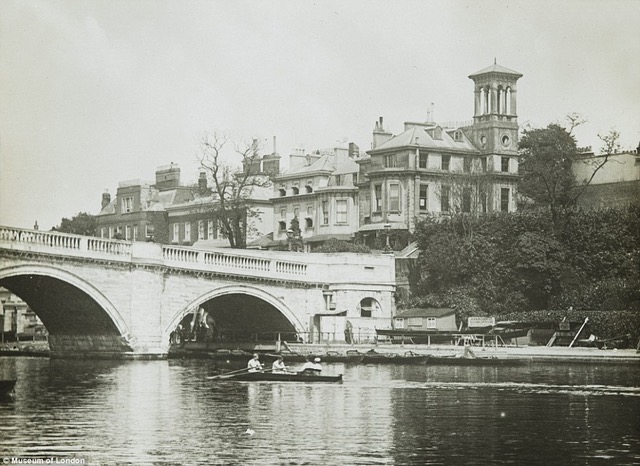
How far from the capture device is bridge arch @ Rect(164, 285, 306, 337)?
55938 millimetres

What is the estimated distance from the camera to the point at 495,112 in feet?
249

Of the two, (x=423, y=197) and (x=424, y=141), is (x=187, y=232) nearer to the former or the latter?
(x=423, y=197)

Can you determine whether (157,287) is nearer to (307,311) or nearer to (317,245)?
(307,311)

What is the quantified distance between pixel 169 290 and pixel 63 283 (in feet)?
17.5

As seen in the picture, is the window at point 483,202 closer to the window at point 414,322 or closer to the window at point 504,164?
the window at point 504,164

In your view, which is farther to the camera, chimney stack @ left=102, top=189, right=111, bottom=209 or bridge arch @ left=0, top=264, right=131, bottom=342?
chimney stack @ left=102, top=189, right=111, bottom=209

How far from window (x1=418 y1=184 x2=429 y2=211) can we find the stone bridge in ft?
36.5

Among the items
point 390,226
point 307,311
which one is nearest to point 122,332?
point 307,311

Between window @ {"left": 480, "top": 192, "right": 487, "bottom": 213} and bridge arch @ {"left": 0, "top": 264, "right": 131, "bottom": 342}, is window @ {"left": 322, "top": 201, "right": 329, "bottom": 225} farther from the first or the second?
bridge arch @ {"left": 0, "top": 264, "right": 131, "bottom": 342}

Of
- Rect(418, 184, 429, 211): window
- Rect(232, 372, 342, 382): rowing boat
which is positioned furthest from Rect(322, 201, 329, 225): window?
Rect(232, 372, 342, 382): rowing boat

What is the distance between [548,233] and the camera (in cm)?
6350

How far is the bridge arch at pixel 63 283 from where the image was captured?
49.5m

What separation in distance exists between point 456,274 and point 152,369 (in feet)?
64.7

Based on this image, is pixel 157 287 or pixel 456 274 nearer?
pixel 157 287
